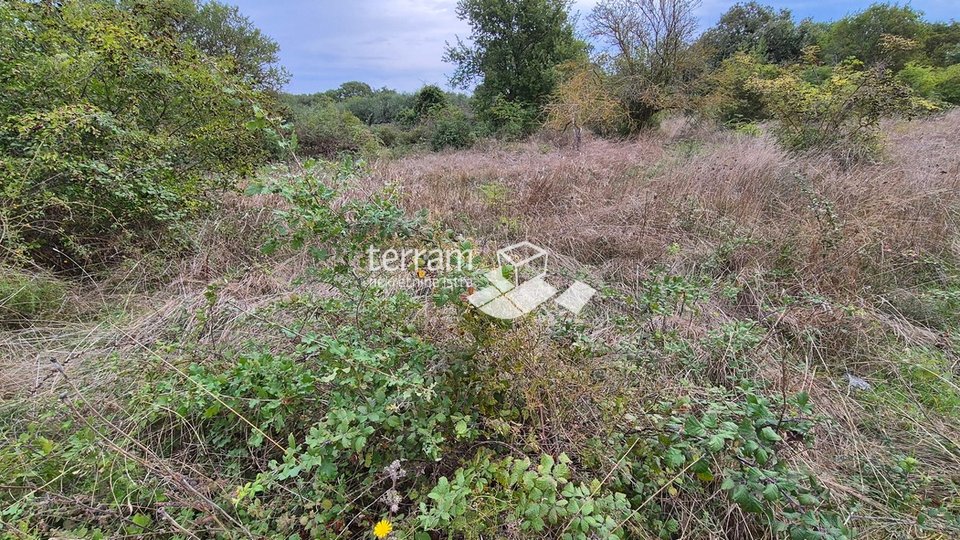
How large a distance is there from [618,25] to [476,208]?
6.98m

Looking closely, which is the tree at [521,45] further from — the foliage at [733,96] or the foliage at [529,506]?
the foliage at [529,506]

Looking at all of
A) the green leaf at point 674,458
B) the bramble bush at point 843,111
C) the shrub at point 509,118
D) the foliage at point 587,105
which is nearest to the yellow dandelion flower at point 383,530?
the green leaf at point 674,458

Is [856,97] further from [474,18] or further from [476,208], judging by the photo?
[474,18]

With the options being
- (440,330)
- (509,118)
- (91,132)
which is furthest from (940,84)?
(91,132)

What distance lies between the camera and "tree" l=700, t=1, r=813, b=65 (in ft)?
43.9

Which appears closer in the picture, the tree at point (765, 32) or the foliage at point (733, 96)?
the foliage at point (733, 96)

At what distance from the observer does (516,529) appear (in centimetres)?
99

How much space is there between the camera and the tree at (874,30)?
1043 cm

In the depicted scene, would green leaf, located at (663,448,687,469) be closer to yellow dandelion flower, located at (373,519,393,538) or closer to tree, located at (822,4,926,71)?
yellow dandelion flower, located at (373,519,393,538)

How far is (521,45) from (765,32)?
381 inches

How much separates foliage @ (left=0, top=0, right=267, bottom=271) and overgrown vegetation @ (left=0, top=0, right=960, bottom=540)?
20 mm

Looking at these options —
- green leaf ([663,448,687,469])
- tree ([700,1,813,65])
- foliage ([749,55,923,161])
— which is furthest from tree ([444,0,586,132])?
green leaf ([663,448,687,469])

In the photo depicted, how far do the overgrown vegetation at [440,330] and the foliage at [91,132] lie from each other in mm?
20

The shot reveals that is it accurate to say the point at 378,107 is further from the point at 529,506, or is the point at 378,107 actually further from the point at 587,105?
the point at 529,506
